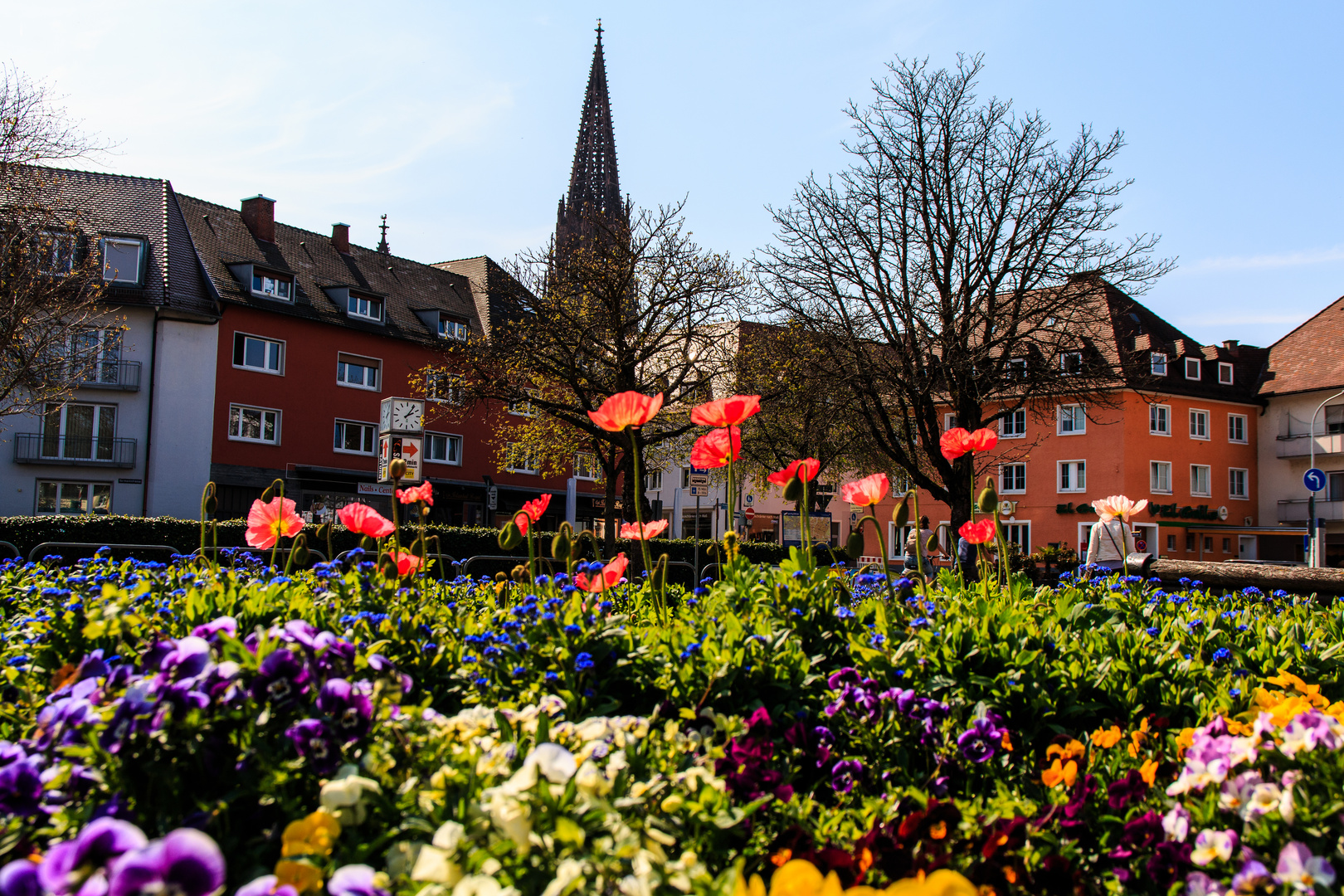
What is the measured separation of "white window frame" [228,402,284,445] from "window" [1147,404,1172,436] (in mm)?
33923

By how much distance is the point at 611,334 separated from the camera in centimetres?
2127

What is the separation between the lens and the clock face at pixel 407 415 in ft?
36.3

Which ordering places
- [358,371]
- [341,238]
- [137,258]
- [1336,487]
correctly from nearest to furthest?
1. [137,258]
2. [358,371]
3. [341,238]
4. [1336,487]

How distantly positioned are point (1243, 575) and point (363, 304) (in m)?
33.1

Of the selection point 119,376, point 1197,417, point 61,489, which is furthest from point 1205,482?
point 61,489

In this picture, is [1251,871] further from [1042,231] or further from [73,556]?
[1042,231]

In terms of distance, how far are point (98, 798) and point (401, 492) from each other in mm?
3074

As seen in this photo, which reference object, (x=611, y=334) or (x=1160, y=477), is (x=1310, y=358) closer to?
(x=1160, y=477)

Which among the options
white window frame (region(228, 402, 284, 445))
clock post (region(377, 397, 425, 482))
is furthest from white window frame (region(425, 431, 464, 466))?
clock post (region(377, 397, 425, 482))

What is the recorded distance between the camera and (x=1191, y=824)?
222cm

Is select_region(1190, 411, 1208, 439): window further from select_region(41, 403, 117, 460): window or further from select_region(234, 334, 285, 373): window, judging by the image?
select_region(41, 403, 117, 460): window

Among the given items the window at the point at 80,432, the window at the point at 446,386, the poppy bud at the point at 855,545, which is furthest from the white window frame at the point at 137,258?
the poppy bud at the point at 855,545

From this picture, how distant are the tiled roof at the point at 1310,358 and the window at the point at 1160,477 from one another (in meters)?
7.46

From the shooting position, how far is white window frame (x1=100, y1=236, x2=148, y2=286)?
29.3m
